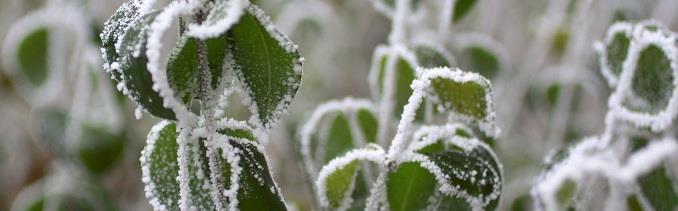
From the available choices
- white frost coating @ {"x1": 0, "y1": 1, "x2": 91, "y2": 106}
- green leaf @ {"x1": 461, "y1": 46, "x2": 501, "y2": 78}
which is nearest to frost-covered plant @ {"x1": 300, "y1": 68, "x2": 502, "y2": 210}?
green leaf @ {"x1": 461, "y1": 46, "x2": 501, "y2": 78}

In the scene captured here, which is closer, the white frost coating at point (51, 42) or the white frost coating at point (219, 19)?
the white frost coating at point (219, 19)

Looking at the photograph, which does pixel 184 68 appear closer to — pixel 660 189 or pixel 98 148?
pixel 660 189

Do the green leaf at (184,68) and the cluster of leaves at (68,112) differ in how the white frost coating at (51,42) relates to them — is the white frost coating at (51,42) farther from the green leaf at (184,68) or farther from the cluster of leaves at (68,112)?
the green leaf at (184,68)

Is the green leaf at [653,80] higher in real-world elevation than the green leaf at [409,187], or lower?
higher

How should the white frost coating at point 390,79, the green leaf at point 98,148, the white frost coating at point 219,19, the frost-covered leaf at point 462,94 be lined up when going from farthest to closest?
1. the green leaf at point 98,148
2. the white frost coating at point 390,79
3. the frost-covered leaf at point 462,94
4. the white frost coating at point 219,19

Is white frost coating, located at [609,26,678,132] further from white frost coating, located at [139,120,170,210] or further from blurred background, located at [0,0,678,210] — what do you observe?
white frost coating, located at [139,120,170,210]

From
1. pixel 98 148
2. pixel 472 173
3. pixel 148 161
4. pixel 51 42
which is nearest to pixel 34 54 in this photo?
pixel 51 42

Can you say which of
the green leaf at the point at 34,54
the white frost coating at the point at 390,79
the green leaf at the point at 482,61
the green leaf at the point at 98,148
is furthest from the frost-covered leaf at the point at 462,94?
the green leaf at the point at 34,54
